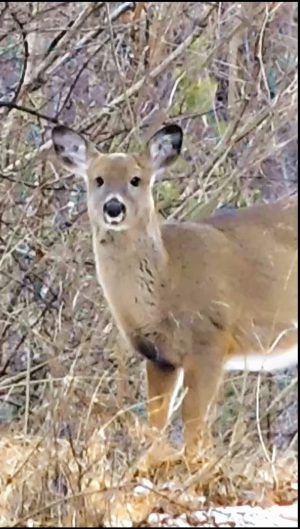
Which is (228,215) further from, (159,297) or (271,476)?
(271,476)

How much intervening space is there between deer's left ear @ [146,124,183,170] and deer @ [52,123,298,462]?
5cm

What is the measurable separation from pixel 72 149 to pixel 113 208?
2.26 feet

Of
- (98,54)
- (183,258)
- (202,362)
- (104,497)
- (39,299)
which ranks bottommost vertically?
(104,497)

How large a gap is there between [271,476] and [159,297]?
1709 mm

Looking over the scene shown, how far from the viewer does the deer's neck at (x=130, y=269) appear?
6922 mm

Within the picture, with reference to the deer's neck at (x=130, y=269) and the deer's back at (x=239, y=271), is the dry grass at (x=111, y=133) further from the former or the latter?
the deer's back at (x=239, y=271)

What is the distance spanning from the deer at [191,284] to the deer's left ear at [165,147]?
1.9 inches

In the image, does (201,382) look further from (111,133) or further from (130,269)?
(111,133)

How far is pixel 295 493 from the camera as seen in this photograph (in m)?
4.98

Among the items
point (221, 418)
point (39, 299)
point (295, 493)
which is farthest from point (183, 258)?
point (39, 299)

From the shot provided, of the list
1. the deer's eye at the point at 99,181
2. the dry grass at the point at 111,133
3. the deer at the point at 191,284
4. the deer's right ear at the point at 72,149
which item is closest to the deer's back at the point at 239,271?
the deer at the point at 191,284

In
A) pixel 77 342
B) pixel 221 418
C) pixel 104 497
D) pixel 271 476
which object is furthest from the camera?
pixel 77 342

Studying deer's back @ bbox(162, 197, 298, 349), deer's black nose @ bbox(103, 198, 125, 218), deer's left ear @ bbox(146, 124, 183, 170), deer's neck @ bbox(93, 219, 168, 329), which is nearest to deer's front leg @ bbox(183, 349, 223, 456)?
deer's back @ bbox(162, 197, 298, 349)

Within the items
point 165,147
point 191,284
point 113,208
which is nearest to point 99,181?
point 113,208
